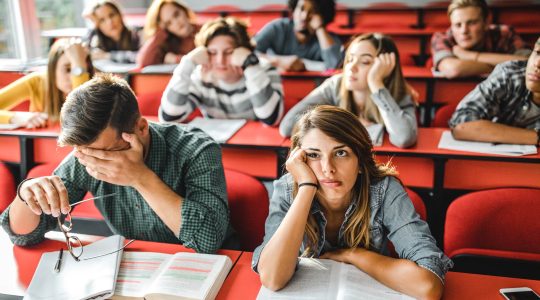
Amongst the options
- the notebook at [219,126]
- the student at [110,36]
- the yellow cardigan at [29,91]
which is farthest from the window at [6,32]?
the notebook at [219,126]

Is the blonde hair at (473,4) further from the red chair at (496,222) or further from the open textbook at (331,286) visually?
the open textbook at (331,286)

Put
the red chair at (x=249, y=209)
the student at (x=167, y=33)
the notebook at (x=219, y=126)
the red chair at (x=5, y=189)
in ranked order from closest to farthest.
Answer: the red chair at (x=249, y=209) → the red chair at (x=5, y=189) → the notebook at (x=219, y=126) → the student at (x=167, y=33)

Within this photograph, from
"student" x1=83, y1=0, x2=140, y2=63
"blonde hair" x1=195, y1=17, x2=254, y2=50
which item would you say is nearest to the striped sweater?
"blonde hair" x1=195, y1=17, x2=254, y2=50

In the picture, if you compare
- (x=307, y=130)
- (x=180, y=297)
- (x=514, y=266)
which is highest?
(x=307, y=130)

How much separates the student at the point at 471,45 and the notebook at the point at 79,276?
252 centimetres

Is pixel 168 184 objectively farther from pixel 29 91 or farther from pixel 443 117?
pixel 443 117

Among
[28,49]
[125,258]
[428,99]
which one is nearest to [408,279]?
[125,258]

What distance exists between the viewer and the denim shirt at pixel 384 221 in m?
1.23

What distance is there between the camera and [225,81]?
8.66 feet

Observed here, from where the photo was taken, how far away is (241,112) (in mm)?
2652

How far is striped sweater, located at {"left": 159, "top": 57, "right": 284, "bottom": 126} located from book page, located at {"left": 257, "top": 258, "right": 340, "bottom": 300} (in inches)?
52.8

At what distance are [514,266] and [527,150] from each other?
2.64 ft

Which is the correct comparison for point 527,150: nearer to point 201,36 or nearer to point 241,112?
point 241,112

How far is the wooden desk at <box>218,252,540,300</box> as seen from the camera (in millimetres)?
1120
